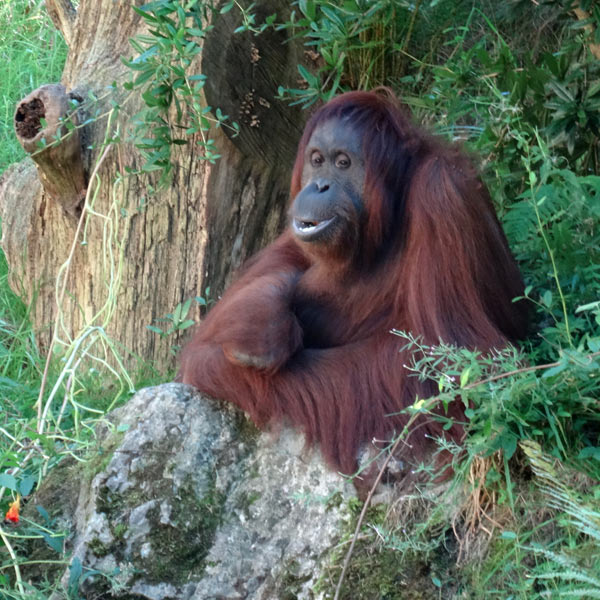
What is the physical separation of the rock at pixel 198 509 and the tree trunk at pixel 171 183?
1028mm

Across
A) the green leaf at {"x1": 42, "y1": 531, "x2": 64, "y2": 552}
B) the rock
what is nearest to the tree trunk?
the rock

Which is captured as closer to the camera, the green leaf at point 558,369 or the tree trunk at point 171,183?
the green leaf at point 558,369

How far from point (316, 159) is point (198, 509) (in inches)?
43.2

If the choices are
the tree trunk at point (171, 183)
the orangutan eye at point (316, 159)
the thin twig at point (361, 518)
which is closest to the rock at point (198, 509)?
the thin twig at point (361, 518)

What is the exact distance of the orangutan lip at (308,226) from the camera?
2.88 metres

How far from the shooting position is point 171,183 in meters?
3.77

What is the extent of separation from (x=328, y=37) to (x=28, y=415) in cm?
176

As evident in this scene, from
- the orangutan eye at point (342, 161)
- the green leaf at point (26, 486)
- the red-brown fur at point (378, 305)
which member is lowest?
the green leaf at point (26, 486)

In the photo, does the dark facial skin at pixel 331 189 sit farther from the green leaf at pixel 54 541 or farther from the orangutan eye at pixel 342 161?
the green leaf at pixel 54 541

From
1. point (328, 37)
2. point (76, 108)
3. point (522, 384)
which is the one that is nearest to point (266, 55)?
point (328, 37)

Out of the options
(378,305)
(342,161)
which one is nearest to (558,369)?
(378,305)

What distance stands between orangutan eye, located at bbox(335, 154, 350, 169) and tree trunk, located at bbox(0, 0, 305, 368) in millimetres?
813

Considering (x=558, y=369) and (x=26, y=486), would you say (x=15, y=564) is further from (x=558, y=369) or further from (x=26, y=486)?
(x=558, y=369)

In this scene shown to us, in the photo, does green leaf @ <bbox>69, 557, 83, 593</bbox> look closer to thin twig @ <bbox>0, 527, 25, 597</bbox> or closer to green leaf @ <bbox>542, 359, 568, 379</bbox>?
thin twig @ <bbox>0, 527, 25, 597</bbox>
